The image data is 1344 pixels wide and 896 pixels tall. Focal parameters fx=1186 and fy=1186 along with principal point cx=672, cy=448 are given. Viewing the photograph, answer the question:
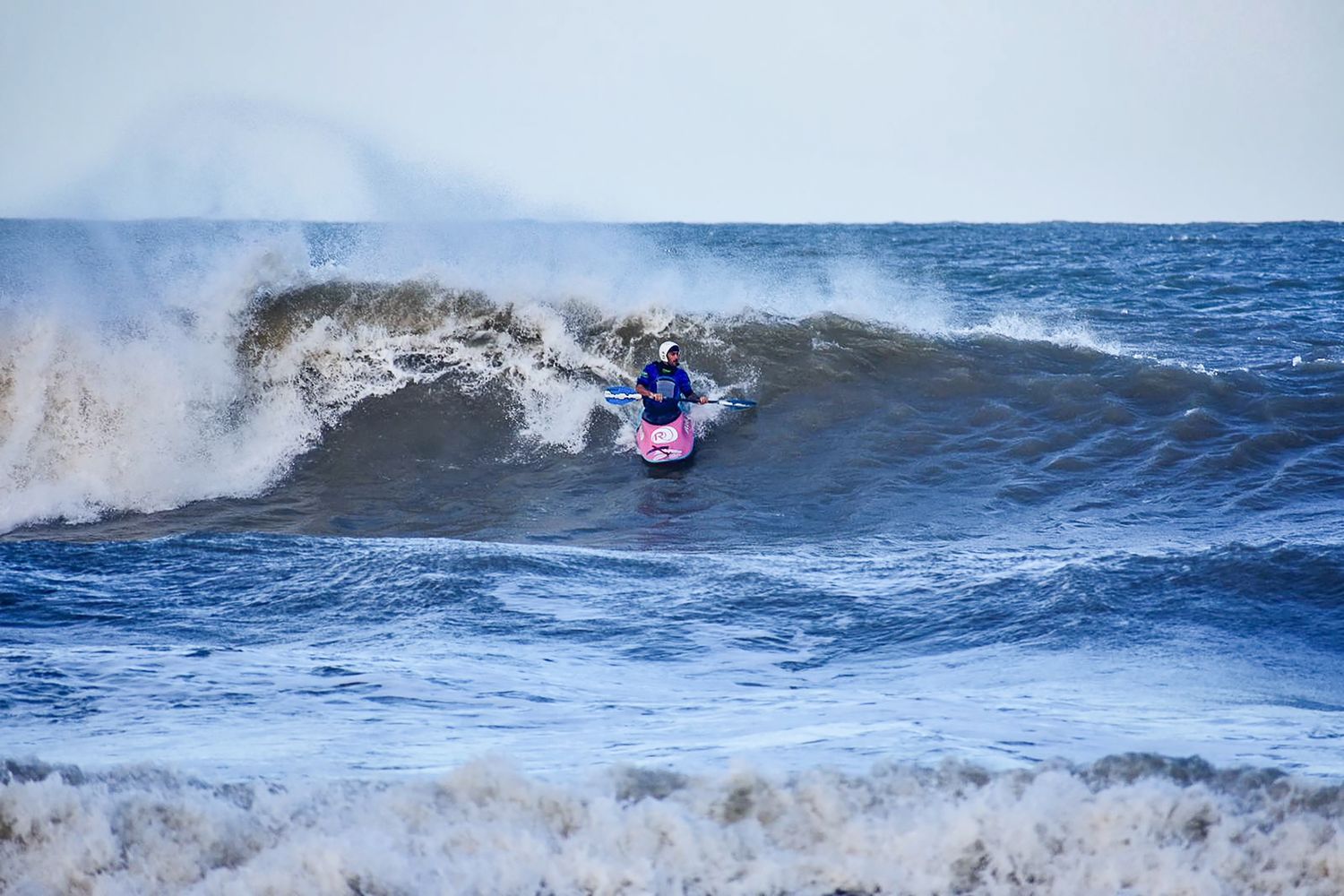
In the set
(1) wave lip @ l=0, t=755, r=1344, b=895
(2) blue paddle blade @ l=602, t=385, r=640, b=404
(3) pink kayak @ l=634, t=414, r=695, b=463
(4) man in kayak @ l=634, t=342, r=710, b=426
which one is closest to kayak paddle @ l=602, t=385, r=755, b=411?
(2) blue paddle blade @ l=602, t=385, r=640, b=404

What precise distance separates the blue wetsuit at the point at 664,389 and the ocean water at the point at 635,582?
68cm

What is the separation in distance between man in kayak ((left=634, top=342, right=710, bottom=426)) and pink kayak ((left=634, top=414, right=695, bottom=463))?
7 centimetres

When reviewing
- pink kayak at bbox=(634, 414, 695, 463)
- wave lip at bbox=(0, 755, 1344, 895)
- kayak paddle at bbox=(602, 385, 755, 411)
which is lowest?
wave lip at bbox=(0, 755, 1344, 895)

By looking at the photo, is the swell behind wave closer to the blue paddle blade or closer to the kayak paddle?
the kayak paddle

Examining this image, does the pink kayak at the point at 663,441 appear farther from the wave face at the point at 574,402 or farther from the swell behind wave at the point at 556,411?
the swell behind wave at the point at 556,411

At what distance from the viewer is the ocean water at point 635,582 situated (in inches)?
142

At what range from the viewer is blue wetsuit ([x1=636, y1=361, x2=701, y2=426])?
43.2 feet

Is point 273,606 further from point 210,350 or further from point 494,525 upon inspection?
point 210,350

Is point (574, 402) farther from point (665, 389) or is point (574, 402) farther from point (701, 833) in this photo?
point (701, 833)

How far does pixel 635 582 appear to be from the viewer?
28.0 feet

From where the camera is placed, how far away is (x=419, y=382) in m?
15.6

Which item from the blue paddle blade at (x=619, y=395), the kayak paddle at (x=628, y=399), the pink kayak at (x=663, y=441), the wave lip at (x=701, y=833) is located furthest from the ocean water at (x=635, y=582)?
the blue paddle blade at (x=619, y=395)

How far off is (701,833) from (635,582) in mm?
4952

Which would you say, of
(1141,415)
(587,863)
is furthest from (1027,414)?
(587,863)
